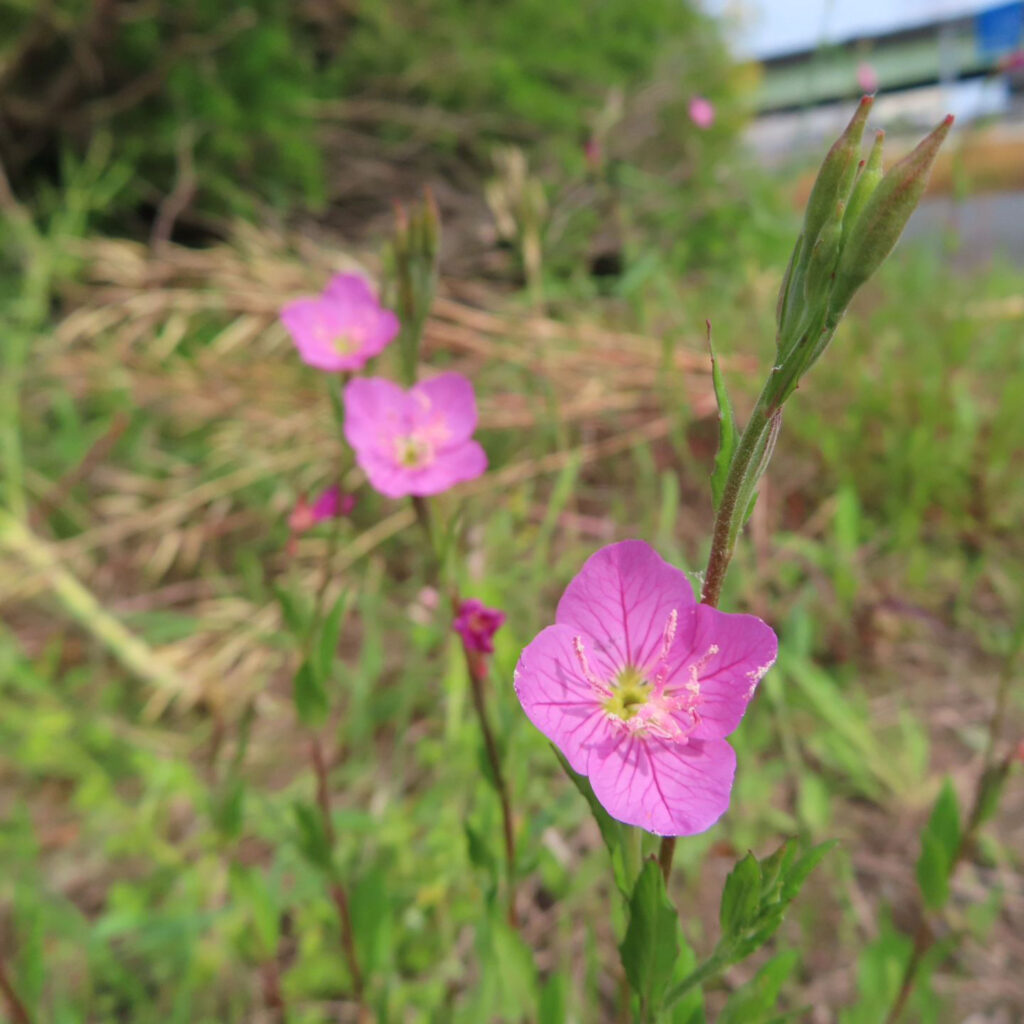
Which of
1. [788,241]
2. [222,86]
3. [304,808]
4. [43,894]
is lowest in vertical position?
[43,894]

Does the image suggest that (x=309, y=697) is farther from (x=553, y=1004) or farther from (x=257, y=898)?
(x=553, y=1004)

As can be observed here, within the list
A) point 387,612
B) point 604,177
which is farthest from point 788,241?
point 387,612

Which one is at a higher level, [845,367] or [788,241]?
[788,241]

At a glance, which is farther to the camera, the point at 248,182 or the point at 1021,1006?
the point at 248,182

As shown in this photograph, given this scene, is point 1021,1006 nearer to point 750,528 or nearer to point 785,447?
point 750,528

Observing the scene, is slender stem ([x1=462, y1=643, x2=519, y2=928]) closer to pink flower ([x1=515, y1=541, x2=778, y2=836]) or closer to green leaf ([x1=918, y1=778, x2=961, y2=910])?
pink flower ([x1=515, y1=541, x2=778, y2=836])

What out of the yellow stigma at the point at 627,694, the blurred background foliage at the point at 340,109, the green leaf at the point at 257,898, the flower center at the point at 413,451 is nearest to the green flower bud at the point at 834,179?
the yellow stigma at the point at 627,694
